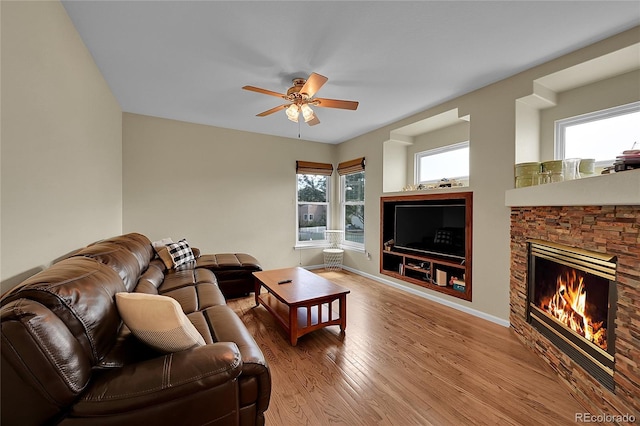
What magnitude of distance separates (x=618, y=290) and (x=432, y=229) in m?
2.13

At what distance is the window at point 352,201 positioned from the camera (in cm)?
496

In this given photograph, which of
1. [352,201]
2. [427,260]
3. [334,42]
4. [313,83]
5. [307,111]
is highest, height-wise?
[334,42]

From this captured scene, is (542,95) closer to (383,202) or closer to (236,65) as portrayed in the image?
(383,202)

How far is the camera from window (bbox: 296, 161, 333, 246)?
519cm

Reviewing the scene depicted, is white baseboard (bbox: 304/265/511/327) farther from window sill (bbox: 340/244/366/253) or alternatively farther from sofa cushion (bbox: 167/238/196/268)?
sofa cushion (bbox: 167/238/196/268)

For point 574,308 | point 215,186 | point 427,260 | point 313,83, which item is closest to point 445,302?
point 427,260

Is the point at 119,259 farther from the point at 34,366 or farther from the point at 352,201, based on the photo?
the point at 352,201

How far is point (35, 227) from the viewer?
147 cm

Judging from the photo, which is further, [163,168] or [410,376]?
[163,168]

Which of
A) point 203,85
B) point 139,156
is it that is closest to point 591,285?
point 203,85

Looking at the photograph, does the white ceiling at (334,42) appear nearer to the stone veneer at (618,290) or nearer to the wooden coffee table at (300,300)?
the stone veneer at (618,290)

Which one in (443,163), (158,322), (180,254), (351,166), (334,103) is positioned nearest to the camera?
(158,322)

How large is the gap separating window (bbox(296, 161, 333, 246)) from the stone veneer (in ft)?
12.1

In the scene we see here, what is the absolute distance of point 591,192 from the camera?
5.35ft
